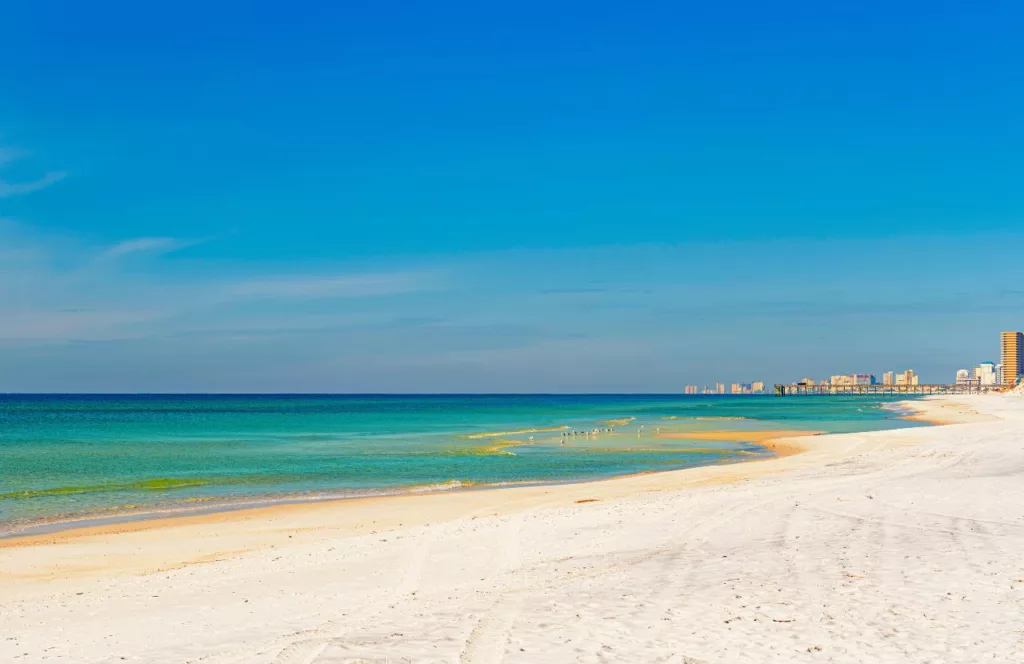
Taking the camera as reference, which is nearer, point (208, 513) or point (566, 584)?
point (566, 584)

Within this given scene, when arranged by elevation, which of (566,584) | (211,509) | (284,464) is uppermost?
(566,584)

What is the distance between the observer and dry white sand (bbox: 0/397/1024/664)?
8.37m

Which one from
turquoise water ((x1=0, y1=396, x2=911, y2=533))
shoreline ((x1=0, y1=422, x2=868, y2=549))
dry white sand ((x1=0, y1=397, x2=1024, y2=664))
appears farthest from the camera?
turquoise water ((x1=0, y1=396, x2=911, y2=533))

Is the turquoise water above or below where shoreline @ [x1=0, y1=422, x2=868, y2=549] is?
below

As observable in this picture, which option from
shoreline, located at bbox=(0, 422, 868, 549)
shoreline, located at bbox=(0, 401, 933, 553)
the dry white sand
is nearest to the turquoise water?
shoreline, located at bbox=(0, 422, 868, 549)

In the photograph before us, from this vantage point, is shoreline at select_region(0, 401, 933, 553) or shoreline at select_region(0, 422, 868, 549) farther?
shoreline at select_region(0, 422, 868, 549)

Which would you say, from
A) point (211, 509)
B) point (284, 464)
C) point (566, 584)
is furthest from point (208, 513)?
point (284, 464)

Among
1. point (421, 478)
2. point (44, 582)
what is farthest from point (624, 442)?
point (44, 582)

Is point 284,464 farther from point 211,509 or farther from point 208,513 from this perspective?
point 208,513

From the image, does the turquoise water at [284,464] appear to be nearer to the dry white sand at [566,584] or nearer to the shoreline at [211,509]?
the shoreline at [211,509]

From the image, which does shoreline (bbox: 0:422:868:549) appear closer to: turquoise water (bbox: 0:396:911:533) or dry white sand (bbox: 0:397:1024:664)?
turquoise water (bbox: 0:396:911:533)

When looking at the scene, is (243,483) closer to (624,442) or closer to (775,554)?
(775,554)

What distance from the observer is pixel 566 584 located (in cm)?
1099

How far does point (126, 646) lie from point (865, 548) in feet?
32.8
